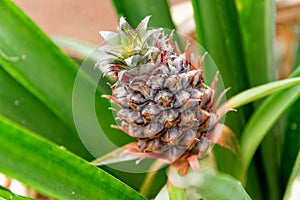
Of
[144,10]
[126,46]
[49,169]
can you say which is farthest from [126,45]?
[144,10]

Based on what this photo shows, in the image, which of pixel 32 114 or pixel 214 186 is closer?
pixel 214 186

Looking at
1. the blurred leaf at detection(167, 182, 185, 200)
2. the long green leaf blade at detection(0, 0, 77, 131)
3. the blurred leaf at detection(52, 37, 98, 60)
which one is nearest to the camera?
the blurred leaf at detection(167, 182, 185, 200)

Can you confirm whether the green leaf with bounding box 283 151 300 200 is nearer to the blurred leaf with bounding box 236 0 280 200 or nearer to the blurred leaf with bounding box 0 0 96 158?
the blurred leaf with bounding box 236 0 280 200

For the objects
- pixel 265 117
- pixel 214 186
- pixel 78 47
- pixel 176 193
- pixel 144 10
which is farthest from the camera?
pixel 78 47

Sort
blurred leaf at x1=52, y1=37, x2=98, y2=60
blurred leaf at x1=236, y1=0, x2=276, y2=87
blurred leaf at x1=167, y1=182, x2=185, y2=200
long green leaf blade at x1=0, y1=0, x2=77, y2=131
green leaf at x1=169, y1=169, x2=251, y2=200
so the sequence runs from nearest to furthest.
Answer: green leaf at x1=169, y1=169, x2=251, y2=200 → blurred leaf at x1=167, y1=182, x2=185, y2=200 → long green leaf blade at x1=0, y1=0, x2=77, y2=131 → blurred leaf at x1=236, y1=0, x2=276, y2=87 → blurred leaf at x1=52, y1=37, x2=98, y2=60

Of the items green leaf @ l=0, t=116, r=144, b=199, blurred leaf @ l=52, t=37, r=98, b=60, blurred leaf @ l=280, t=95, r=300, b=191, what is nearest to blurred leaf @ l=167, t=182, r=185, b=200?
green leaf @ l=0, t=116, r=144, b=199

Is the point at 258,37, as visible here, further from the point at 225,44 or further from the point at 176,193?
the point at 176,193

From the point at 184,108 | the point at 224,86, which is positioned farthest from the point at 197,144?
the point at 224,86

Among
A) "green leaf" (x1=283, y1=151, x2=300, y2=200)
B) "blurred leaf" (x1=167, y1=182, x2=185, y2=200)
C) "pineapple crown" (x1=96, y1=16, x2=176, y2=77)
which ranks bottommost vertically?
"green leaf" (x1=283, y1=151, x2=300, y2=200)
